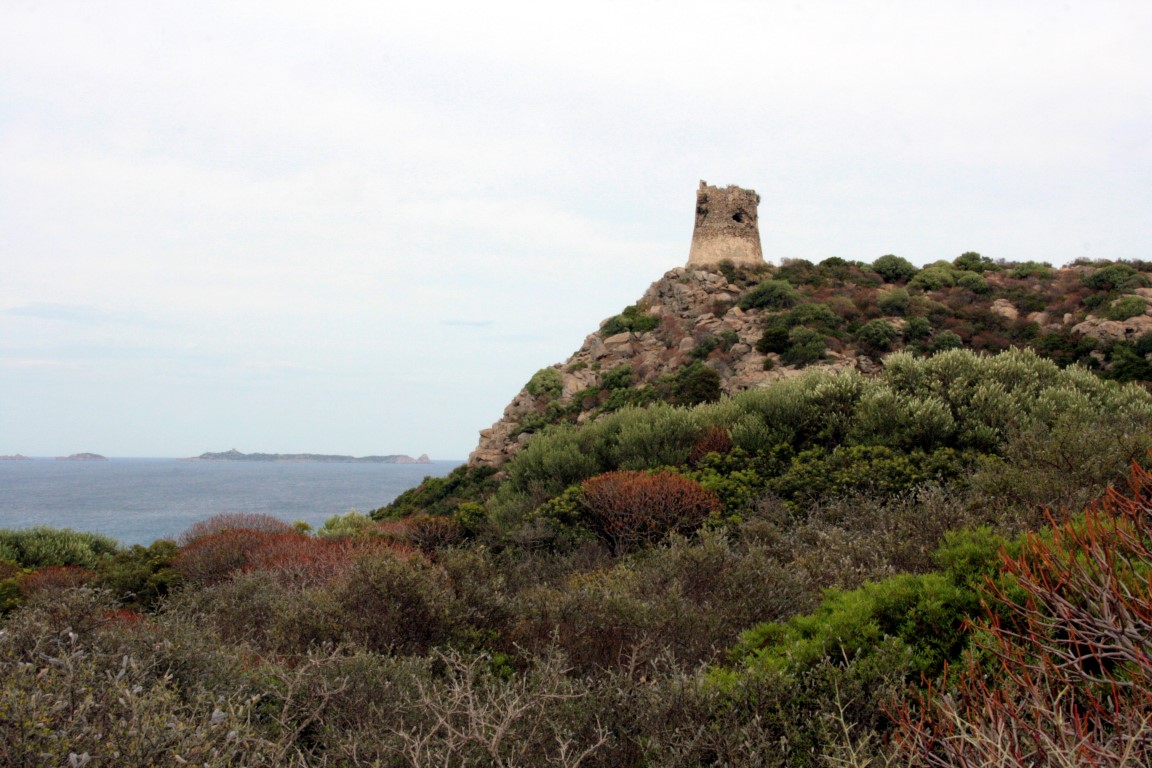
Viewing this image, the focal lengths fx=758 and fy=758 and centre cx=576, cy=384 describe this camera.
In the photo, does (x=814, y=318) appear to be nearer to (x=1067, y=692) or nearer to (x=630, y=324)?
(x=630, y=324)

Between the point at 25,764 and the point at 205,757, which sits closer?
the point at 25,764

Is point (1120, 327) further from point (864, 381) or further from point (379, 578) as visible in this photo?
point (379, 578)

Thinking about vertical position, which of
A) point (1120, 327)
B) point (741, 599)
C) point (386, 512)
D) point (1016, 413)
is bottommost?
point (386, 512)

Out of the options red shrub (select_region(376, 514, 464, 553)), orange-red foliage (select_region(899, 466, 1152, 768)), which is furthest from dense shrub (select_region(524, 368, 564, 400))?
orange-red foliage (select_region(899, 466, 1152, 768))

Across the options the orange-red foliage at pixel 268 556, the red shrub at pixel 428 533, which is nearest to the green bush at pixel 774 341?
the red shrub at pixel 428 533

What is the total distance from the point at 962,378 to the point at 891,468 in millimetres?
3419

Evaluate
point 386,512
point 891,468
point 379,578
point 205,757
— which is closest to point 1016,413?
point 891,468

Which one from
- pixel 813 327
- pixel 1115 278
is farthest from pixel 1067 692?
pixel 1115 278

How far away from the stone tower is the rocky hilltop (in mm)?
1035

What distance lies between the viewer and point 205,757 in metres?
3.10

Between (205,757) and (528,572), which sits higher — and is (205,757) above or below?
above

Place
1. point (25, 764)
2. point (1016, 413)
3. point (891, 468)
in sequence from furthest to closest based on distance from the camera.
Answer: point (1016, 413)
point (891, 468)
point (25, 764)

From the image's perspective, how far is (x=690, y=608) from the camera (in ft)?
20.2

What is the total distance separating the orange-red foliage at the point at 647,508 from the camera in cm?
1151
